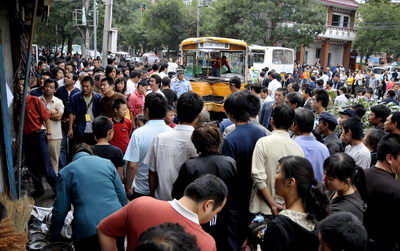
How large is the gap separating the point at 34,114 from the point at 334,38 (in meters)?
40.0

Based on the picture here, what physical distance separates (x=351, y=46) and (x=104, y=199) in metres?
44.7

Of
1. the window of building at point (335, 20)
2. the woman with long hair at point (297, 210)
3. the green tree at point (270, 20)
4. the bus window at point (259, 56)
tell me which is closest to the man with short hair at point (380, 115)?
the woman with long hair at point (297, 210)

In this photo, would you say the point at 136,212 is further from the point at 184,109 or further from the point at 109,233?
the point at 184,109

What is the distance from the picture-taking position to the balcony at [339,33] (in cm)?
3997

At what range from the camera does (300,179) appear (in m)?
2.52

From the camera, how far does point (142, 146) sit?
3.81 m

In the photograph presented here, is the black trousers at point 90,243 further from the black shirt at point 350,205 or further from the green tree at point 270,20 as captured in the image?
the green tree at point 270,20

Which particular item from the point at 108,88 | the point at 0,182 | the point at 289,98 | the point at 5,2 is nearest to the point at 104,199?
the point at 0,182

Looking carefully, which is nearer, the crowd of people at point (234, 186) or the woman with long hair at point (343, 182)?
the crowd of people at point (234, 186)

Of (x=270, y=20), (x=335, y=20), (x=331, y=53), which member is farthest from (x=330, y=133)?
(x=331, y=53)

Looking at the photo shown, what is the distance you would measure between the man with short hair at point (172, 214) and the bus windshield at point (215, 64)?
33.7 ft

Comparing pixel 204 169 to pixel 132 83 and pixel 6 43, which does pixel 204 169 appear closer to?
pixel 6 43

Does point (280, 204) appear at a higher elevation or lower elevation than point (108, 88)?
lower

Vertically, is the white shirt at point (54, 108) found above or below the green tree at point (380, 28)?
below
